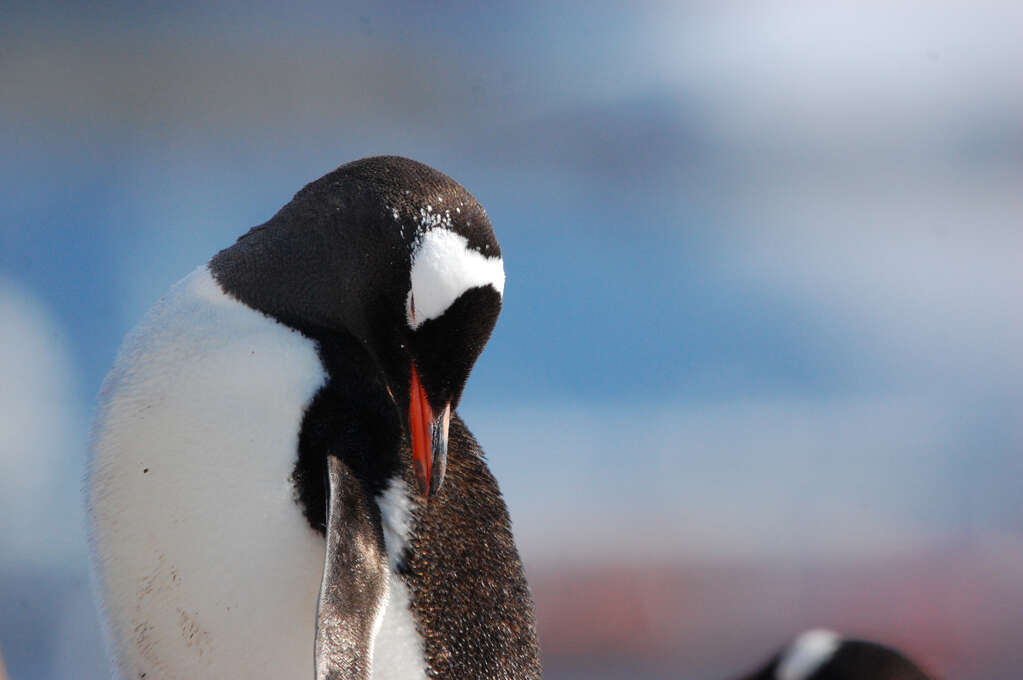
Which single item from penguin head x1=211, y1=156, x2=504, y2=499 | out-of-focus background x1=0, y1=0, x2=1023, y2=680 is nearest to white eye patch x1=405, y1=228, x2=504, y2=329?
penguin head x1=211, y1=156, x2=504, y2=499

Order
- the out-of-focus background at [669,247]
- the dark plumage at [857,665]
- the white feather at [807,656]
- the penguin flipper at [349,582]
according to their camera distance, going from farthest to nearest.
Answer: the out-of-focus background at [669,247]
the white feather at [807,656]
the dark plumage at [857,665]
the penguin flipper at [349,582]

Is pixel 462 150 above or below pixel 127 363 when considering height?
above

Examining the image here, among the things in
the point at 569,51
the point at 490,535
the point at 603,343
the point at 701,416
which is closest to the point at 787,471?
the point at 701,416

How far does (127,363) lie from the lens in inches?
33.9

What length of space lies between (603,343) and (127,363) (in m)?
3.05

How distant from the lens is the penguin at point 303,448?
0.80m

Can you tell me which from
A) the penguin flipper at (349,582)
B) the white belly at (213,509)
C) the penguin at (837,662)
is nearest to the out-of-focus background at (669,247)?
the penguin at (837,662)

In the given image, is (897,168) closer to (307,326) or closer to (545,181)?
(545,181)

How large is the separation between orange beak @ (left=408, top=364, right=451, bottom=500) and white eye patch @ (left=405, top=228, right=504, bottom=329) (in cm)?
5

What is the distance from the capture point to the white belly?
0.80m

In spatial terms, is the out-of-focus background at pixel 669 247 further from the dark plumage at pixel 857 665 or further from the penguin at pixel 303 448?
the penguin at pixel 303 448

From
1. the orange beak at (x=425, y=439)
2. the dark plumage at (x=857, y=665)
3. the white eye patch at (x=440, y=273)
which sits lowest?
the dark plumage at (x=857, y=665)

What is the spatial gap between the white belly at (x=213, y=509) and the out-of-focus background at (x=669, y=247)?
2129mm

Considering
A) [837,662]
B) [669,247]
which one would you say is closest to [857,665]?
[837,662]
